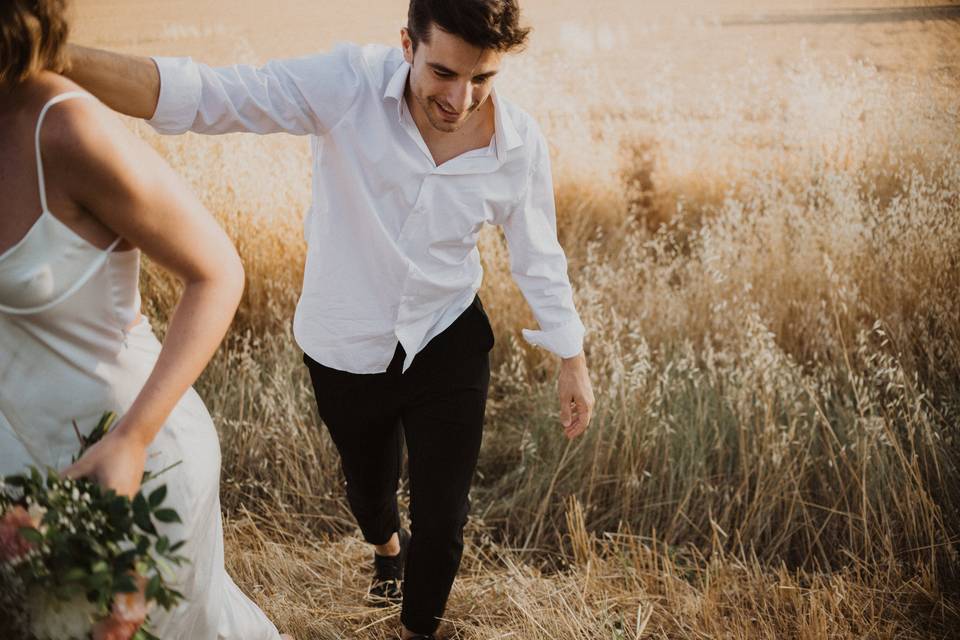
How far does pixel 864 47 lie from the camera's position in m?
6.64

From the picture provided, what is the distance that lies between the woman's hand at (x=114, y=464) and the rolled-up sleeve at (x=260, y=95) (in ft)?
2.34

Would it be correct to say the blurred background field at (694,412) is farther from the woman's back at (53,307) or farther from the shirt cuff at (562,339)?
the woman's back at (53,307)

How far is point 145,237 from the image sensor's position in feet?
3.66

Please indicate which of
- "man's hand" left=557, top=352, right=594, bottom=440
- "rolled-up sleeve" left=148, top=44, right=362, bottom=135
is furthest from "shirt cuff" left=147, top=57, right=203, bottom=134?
"man's hand" left=557, top=352, right=594, bottom=440

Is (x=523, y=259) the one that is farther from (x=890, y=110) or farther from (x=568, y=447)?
(x=890, y=110)

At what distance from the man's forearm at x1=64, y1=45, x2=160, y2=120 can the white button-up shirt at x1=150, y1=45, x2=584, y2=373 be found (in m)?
0.17

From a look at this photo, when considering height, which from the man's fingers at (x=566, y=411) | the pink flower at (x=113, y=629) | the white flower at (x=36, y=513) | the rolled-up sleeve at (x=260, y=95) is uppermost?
the rolled-up sleeve at (x=260, y=95)

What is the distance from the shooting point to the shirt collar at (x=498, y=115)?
1.83 meters

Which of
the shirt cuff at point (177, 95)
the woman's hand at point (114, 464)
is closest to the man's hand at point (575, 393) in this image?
the shirt cuff at point (177, 95)

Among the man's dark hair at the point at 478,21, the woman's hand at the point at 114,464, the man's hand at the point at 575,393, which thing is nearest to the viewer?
the woman's hand at the point at 114,464

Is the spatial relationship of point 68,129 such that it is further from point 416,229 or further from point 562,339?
point 562,339

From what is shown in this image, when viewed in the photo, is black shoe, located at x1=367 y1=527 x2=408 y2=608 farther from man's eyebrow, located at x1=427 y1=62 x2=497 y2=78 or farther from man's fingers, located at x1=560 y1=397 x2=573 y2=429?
man's eyebrow, located at x1=427 y1=62 x2=497 y2=78

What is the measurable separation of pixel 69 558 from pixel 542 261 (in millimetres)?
1333

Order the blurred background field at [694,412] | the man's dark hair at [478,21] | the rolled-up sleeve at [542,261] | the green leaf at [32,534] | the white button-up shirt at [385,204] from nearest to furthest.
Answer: the green leaf at [32,534], the man's dark hair at [478,21], the white button-up shirt at [385,204], the rolled-up sleeve at [542,261], the blurred background field at [694,412]
